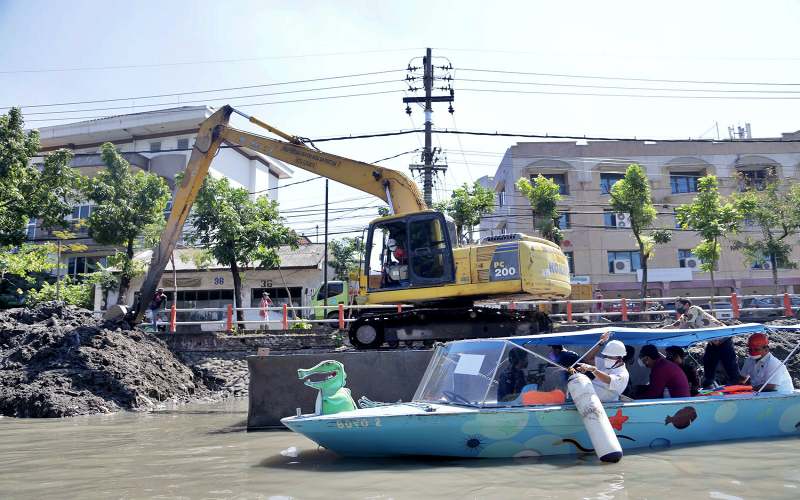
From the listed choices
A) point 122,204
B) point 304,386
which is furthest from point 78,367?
point 122,204

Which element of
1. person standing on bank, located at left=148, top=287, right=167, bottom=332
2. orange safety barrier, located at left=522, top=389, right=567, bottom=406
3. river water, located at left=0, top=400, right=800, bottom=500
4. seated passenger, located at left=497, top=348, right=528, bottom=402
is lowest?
river water, located at left=0, top=400, right=800, bottom=500

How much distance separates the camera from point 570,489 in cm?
580

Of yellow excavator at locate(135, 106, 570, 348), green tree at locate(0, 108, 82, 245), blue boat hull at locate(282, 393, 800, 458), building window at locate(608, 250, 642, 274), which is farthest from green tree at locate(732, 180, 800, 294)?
green tree at locate(0, 108, 82, 245)

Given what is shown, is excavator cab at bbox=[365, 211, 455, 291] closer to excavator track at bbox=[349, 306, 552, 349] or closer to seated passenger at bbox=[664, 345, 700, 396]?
excavator track at bbox=[349, 306, 552, 349]

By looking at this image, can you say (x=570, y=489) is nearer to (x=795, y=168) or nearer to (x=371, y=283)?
(x=371, y=283)

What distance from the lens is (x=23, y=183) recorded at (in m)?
21.1

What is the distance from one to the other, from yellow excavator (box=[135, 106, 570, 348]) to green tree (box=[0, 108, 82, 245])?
12.4 m

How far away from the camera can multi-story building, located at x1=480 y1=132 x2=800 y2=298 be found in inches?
1474

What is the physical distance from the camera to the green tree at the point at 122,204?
80.8ft

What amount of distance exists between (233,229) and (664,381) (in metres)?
20.3

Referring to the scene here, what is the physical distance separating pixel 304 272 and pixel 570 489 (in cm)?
2761

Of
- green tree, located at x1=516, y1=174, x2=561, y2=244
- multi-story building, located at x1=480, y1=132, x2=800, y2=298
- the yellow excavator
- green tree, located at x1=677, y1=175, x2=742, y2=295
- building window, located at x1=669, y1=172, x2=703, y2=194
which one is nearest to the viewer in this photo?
the yellow excavator

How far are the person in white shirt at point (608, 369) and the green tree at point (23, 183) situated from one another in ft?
62.8

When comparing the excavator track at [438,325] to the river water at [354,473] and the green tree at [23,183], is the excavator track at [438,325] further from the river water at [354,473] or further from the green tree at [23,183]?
the green tree at [23,183]
